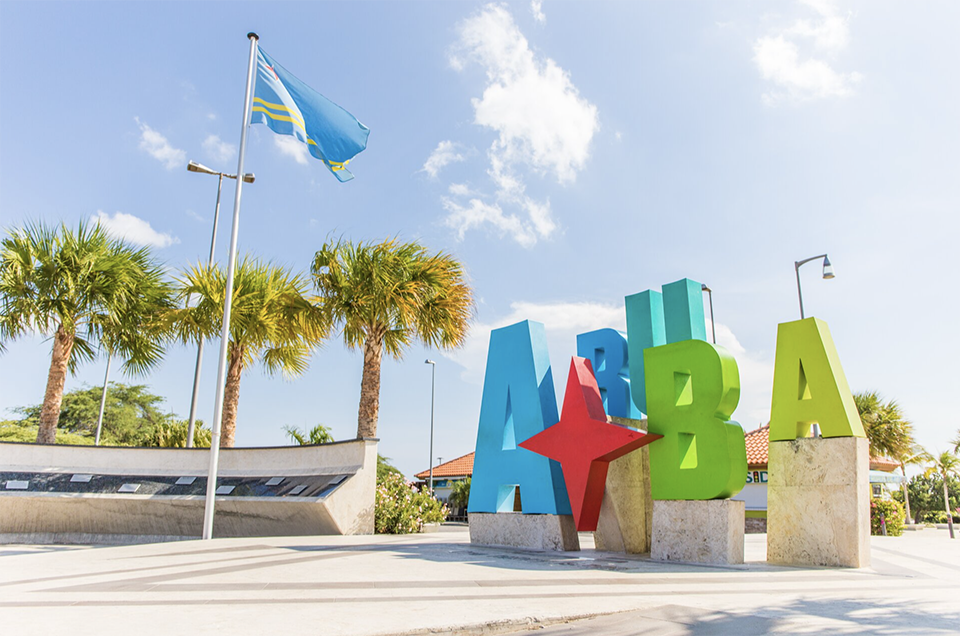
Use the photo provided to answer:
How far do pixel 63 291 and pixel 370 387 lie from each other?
884 cm

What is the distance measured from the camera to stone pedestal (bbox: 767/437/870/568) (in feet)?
29.8

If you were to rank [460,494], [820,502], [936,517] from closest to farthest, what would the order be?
[820,502]
[460,494]
[936,517]

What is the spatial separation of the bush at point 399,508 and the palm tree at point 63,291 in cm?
861

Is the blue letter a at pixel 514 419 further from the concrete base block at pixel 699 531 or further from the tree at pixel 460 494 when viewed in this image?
the tree at pixel 460 494

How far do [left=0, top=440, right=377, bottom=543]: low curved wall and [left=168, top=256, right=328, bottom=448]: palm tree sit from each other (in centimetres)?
274

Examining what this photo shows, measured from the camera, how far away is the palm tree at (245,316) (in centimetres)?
1703

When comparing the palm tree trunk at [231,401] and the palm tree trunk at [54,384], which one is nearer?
the palm tree trunk at [54,384]

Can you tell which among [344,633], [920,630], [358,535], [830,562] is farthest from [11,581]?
[830,562]

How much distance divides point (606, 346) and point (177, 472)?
39.1 ft

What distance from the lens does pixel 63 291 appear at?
16625 mm

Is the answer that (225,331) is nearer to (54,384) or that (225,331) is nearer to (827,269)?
(54,384)

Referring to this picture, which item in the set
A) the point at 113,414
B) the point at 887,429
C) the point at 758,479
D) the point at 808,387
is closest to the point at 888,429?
the point at 887,429

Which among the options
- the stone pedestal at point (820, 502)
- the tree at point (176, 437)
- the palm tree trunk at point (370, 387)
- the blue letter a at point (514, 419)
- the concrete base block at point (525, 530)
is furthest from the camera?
the tree at point (176, 437)

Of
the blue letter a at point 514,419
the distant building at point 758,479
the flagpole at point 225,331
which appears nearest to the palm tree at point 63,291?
the flagpole at point 225,331
